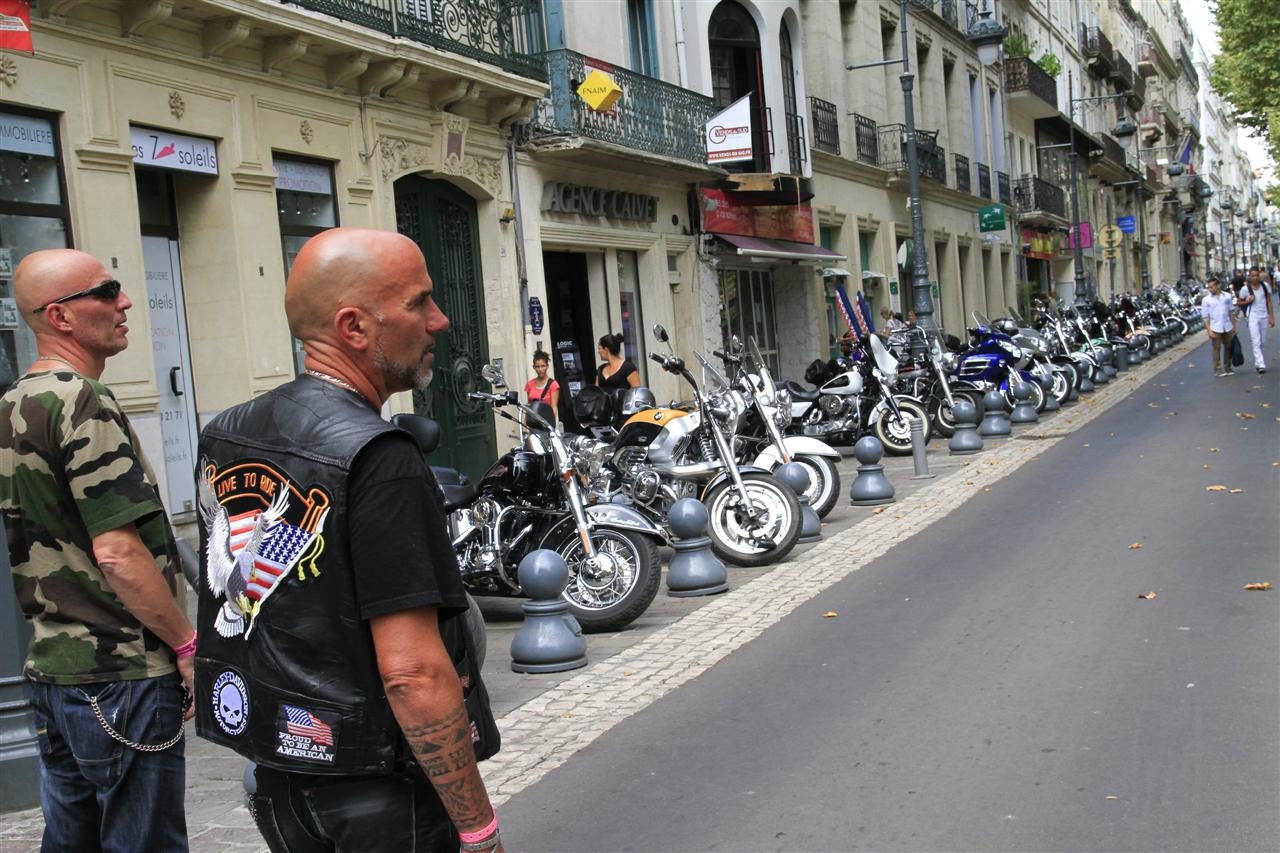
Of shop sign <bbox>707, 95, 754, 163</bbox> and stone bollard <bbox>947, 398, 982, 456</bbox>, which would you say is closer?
stone bollard <bbox>947, 398, 982, 456</bbox>

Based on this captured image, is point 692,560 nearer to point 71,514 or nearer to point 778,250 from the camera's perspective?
point 71,514

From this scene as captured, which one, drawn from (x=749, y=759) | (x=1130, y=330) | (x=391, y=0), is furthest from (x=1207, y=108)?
(x=749, y=759)

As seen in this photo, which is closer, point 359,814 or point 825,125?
point 359,814

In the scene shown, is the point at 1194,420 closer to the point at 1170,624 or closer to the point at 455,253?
the point at 455,253

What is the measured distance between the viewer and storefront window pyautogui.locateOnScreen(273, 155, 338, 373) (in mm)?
12742

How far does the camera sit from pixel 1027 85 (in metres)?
41.9

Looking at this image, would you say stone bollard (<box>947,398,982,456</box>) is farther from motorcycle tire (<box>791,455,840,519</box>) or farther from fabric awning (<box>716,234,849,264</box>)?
fabric awning (<box>716,234,849,264</box>)

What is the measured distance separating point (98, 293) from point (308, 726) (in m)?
1.48

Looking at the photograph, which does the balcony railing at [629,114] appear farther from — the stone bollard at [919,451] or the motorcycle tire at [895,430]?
the stone bollard at [919,451]

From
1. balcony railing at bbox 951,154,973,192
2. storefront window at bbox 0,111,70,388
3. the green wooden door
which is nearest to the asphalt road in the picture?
storefront window at bbox 0,111,70,388

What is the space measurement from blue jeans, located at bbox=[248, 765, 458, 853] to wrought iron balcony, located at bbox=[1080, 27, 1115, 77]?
58.6 metres

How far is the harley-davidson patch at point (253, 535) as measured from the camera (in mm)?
2115

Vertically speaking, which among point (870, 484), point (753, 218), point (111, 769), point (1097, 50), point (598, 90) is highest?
point (1097, 50)

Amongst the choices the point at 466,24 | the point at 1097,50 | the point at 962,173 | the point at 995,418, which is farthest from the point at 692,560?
the point at 1097,50
